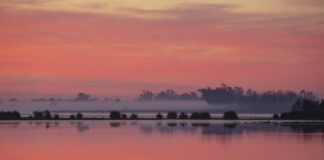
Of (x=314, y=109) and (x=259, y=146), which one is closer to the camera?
(x=259, y=146)

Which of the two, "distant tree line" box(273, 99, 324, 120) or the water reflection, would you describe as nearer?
the water reflection

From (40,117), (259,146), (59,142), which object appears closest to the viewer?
(259,146)

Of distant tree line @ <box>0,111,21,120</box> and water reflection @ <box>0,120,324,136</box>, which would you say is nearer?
water reflection @ <box>0,120,324,136</box>

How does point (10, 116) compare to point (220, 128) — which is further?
point (10, 116)

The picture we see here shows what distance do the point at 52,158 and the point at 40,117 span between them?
75972 millimetres

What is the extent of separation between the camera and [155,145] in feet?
119

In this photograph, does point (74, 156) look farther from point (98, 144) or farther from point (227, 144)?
point (227, 144)

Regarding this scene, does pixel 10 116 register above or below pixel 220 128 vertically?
above

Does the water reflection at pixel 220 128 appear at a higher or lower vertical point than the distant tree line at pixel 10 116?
lower

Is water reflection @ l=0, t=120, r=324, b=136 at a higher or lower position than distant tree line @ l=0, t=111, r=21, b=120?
lower

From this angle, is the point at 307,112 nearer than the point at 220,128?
No

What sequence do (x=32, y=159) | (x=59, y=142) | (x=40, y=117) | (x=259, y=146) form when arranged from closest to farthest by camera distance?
(x=32, y=159) < (x=259, y=146) < (x=59, y=142) < (x=40, y=117)

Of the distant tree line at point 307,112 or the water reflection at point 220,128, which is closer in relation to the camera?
the water reflection at point 220,128

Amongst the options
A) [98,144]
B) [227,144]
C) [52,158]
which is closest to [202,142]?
[227,144]
